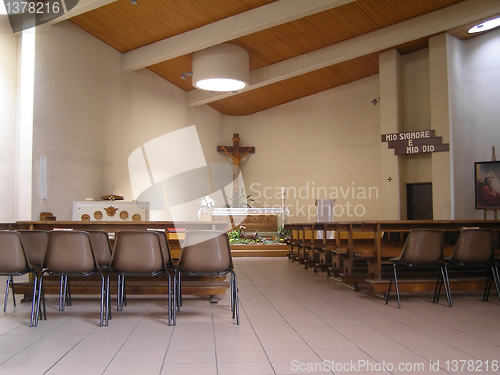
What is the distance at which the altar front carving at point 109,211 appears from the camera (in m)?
7.96

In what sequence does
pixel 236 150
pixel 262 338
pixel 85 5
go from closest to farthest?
pixel 262 338
pixel 85 5
pixel 236 150

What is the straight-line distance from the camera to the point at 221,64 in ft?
29.9

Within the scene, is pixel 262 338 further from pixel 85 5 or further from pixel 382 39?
pixel 382 39

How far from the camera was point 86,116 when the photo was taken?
840cm

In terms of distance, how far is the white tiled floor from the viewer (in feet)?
7.43

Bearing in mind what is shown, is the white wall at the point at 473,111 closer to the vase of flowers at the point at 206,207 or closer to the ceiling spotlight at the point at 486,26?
the ceiling spotlight at the point at 486,26

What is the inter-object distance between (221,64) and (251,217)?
4026 millimetres

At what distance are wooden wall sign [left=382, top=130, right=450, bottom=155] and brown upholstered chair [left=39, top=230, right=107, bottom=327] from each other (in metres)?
7.59

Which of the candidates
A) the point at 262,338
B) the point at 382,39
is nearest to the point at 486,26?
the point at 382,39

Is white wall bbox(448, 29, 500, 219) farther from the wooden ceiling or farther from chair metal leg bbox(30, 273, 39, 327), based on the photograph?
chair metal leg bbox(30, 273, 39, 327)

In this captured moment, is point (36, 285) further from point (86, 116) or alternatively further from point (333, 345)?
point (86, 116)

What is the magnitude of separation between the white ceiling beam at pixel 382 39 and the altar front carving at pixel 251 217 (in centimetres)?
308

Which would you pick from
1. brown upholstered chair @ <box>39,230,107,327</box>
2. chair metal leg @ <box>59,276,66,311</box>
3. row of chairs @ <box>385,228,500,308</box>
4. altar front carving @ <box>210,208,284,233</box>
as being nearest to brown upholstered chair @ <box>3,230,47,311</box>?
chair metal leg @ <box>59,276,66,311</box>

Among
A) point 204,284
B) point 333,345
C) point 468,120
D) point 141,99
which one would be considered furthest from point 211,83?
Answer: point 333,345
